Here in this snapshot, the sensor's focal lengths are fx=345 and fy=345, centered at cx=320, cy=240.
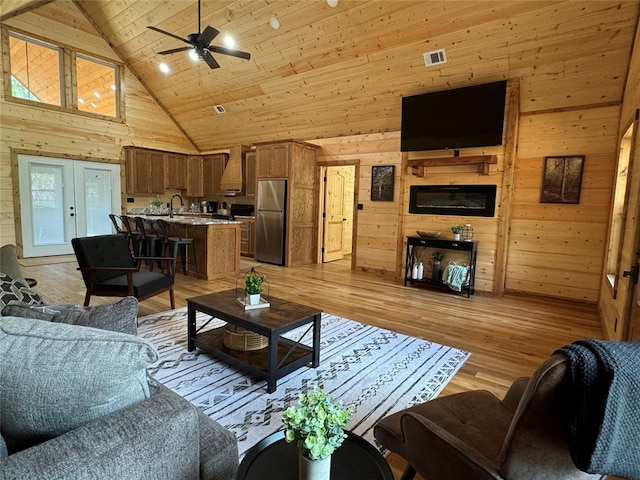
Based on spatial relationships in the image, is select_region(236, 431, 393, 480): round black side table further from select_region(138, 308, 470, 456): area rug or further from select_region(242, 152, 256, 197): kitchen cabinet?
select_region(242, 152, 256, 197): kitchen cabinet

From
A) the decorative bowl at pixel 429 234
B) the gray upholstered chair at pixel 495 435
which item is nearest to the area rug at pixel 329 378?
the gray upholstered chair at pixel 495 435

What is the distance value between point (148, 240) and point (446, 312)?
494 cm

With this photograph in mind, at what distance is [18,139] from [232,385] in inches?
282

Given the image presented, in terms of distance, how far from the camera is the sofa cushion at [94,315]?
124 centimetres

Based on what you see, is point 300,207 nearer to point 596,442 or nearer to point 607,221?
point 607,221

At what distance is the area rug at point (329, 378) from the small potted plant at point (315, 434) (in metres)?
1.11

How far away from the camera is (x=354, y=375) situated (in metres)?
2.66

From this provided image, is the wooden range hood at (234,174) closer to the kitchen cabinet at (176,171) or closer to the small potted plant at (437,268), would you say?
the kitchen cabinet at (176,171)

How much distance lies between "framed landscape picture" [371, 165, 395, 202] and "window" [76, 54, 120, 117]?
6.09 meters

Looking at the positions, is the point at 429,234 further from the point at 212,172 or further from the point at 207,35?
the point at 212,172

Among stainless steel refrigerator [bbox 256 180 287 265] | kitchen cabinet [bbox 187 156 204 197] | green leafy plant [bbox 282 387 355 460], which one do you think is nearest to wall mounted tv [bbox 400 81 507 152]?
stainless steel refrigerator [bbox 256 180 287 265]

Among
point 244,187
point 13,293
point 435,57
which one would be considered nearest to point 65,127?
point 244,187

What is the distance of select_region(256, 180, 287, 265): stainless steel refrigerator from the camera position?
7.09 m

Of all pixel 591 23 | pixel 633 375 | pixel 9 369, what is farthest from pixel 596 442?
pixel 591 23
